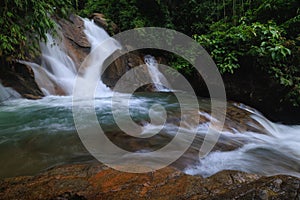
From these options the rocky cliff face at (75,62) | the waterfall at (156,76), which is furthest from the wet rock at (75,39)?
the waterfall at (156,76)

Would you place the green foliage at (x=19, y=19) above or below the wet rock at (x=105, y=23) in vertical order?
below

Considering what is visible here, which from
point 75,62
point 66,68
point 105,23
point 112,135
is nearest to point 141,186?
point 112,135

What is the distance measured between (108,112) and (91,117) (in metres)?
0.42

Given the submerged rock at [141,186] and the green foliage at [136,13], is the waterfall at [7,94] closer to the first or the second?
the submerged rock at [141,186]

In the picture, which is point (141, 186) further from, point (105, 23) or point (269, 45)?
point (105, 23)

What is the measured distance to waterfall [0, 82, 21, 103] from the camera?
4.96 metres

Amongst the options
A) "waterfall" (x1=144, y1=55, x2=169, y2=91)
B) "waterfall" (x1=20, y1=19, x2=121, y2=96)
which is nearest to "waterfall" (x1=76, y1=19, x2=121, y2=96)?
"waterfall" (x1=20, y1=19, x2=121, y2=96)

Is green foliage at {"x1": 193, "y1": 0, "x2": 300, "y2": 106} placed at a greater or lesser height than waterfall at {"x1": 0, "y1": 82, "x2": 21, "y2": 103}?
greater

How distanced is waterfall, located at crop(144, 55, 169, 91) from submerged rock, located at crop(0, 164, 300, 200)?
5.61 m

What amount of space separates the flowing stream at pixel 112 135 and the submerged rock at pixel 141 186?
0.90ft

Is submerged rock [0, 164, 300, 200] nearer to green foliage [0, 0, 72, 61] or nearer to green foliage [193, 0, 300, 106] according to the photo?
green foliage [0, 0, 72, 61]

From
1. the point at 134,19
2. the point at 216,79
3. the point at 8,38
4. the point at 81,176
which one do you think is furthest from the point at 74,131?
the point at 134,19

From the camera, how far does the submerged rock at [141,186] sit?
4.99 feet

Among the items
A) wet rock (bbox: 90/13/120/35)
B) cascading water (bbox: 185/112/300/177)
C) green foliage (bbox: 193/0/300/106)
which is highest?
wet rock (bbox: 90/13/120/35)
